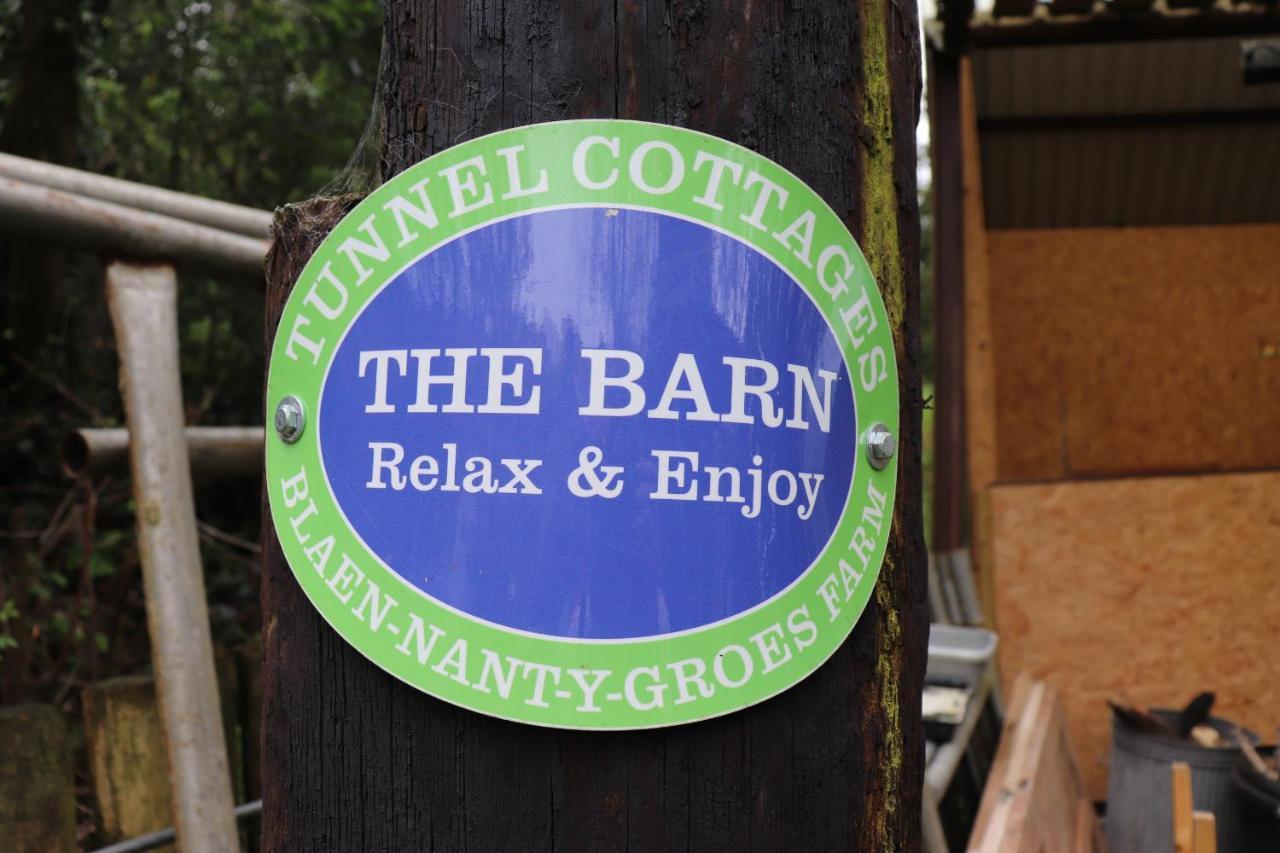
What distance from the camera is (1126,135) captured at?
327 inches

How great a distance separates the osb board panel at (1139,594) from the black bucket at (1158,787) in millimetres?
1139

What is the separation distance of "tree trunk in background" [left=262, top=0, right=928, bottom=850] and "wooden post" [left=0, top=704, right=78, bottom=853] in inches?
40.3

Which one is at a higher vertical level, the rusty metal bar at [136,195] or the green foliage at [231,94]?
the green foliage at [231,94]

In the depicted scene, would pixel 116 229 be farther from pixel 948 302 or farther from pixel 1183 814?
pixel 948 302

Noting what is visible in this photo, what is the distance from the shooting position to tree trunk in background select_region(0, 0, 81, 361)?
6148 millimetres

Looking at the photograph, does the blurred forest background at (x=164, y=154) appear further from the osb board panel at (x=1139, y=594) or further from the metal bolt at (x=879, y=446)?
the metal bolt at (x=879, y=446)

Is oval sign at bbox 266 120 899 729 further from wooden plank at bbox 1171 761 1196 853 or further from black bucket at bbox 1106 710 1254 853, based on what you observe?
black bucket at bbox 1106 710 1254 853

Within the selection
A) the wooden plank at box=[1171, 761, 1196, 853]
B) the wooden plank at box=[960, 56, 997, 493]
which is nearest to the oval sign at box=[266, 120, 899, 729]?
the wooden plank at box=[1171, 761, 1196, 853]

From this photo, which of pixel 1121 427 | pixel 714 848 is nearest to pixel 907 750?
pixel 714 848

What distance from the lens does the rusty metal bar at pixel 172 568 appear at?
1.94m

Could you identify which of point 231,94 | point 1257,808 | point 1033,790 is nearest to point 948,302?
point 1257,808

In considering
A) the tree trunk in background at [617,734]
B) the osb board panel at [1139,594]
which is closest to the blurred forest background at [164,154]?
the osb board panel at [1139,594]

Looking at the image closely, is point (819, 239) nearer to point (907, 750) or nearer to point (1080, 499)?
point (907, 750)

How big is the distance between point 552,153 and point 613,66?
97 millimetres
